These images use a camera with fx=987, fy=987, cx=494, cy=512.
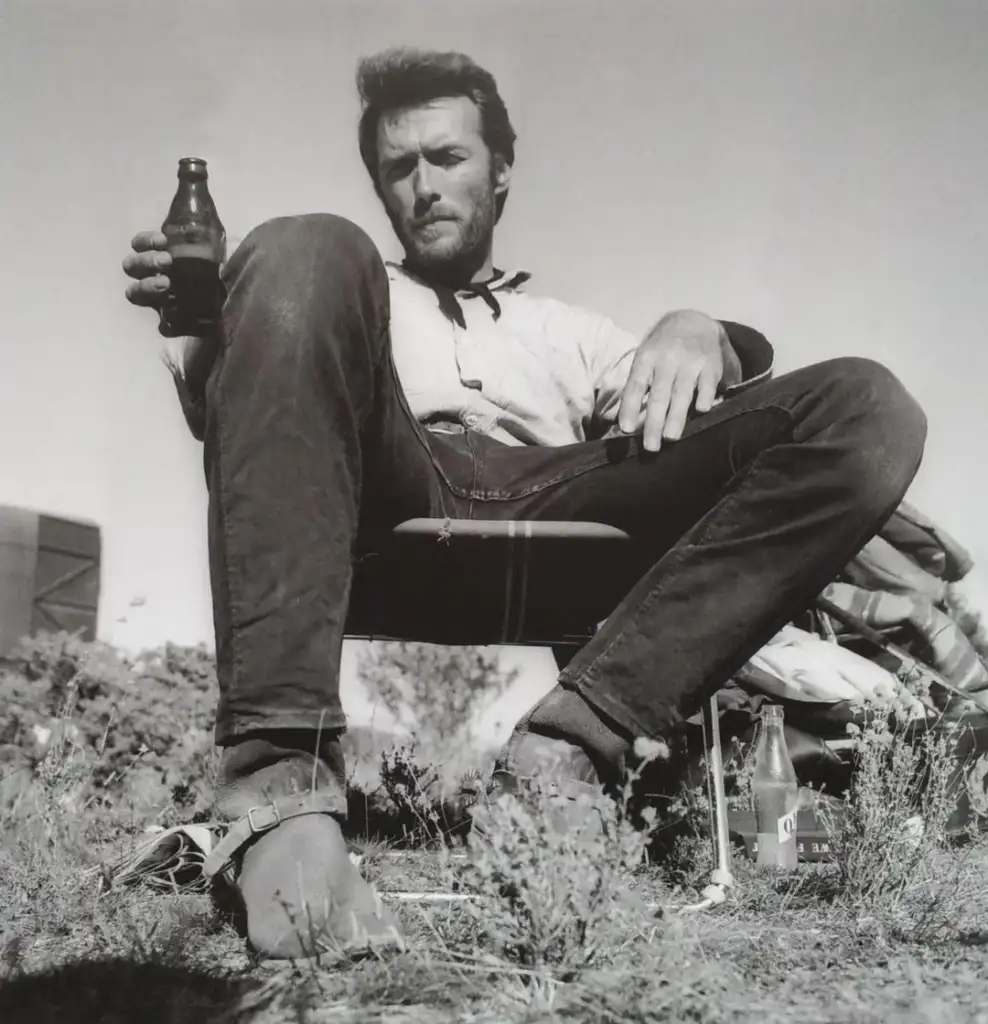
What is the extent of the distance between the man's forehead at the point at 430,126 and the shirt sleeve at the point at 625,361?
0.50 metres

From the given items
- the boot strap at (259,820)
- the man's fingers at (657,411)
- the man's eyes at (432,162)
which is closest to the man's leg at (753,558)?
the man's fingers at (657,411)

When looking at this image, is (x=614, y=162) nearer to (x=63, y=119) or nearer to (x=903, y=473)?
(x=63, y=119)

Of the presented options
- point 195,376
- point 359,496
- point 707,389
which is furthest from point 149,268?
point 707,389

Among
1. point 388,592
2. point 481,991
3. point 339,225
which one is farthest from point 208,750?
point 481,991

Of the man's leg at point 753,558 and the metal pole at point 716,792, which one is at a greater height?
the man's leg at point 753,558

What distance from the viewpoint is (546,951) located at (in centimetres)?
67

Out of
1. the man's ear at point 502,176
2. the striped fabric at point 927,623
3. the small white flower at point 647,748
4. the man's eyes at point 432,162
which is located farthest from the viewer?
the striped fabric at point 927,623

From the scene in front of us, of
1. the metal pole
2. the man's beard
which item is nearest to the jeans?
the metal pole

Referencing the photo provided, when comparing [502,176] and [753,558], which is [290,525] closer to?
[753,558]

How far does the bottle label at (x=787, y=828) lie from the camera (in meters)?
1.36

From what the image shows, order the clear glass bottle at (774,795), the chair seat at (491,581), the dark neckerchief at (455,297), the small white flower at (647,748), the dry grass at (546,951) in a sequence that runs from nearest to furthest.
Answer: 1. the dry grass at (546,951)
2. the small white flower at (647,748)
3. the chair seat at (491,581)
4. the clear glass bottle at (774,795)
5. the dark neckerchief at (455,297)

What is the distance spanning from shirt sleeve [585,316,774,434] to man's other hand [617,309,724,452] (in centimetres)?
4

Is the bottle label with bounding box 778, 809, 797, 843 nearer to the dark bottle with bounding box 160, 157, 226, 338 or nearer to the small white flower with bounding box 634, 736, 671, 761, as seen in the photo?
the small white flower with bounding box 634, 736, 671, 761

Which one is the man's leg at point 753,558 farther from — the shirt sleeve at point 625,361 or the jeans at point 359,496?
the shirt sleeve at point 625,361
